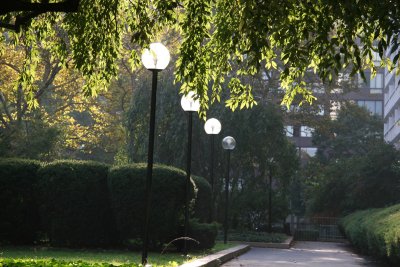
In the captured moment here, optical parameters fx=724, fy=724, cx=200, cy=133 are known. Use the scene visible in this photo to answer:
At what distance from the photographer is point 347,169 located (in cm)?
4800

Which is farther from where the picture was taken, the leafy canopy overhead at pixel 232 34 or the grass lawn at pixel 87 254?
the grass lawn at pixel 87 254

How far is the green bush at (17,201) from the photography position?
17.7m

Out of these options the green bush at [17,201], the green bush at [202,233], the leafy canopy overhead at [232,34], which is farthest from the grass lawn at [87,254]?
the leafy canopy overhead at [232,34]

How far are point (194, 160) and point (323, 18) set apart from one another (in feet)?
86.5

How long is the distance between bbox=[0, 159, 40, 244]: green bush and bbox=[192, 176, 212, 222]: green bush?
4648mm

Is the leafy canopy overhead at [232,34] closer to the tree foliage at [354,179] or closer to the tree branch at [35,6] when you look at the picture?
the tree branch at [35,6]

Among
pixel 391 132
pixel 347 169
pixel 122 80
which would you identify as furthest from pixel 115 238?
pixel 391 132

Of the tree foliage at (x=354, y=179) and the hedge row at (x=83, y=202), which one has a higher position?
the tree foliage at (x=354, y=179)

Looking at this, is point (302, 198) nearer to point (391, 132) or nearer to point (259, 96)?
point (391, 132)

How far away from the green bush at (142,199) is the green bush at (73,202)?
54 cm

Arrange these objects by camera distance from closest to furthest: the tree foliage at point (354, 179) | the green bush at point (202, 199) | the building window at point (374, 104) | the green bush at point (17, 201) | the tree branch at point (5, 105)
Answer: the green bush at point (17, 201)
the green bush at point (202, 199)
the tree branch at point (5, 105)
the tree foliage at point (354, 179)
the building window at point (374, 104)

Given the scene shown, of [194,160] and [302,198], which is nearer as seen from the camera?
[194,160]

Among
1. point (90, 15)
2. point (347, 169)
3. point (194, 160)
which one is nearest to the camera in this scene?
point (90, 15)

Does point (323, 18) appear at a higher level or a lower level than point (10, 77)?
lower
